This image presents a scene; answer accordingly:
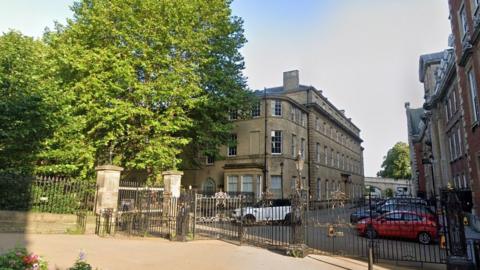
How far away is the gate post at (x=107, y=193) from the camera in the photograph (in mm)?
13500

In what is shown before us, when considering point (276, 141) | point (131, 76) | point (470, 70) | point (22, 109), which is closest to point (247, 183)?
point (276, 141)

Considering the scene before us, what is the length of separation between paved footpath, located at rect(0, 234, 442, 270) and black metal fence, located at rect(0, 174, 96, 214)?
1.66 m

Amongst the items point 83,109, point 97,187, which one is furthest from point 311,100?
point 97,187

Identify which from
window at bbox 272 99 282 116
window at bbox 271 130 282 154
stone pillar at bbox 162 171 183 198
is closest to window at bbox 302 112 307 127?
window at bbox 272 99 282 116

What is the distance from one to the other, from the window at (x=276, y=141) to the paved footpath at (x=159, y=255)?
21.7 meters

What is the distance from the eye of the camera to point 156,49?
19.9 m

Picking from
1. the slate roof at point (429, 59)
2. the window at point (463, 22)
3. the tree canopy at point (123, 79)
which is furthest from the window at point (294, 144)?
the window at point (463, 22)

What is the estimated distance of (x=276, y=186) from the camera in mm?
32500

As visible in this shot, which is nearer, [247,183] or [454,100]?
[454,100]

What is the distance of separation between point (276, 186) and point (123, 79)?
19.0m

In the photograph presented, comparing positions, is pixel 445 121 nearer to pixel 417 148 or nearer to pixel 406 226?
pixel 406 226

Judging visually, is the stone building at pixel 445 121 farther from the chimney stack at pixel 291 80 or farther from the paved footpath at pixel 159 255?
the chimney stack at pixel 291 80

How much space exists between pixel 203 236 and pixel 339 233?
6.51 metres

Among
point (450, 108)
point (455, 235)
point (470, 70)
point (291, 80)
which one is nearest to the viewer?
point (455, 235)
